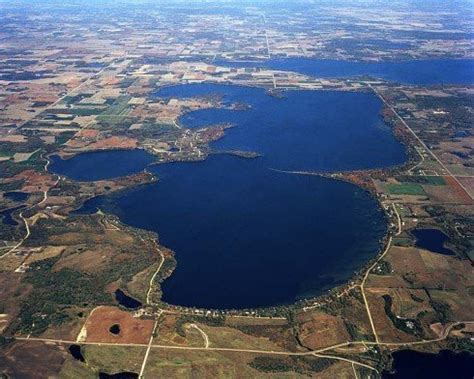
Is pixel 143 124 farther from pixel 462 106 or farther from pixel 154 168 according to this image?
pixel 462 106

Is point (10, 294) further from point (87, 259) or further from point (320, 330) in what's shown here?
point (320, 330)

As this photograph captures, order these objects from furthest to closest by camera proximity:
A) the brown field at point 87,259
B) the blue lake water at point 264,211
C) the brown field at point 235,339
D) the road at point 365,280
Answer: the brown field at point 87,259 < the blue lake water at point 264,211 < the road at point 365,280 < the brown field at point 235,339

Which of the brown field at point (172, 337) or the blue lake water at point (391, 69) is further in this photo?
the blue lake water at point (391, 69)

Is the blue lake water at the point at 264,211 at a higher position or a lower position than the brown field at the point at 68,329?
lower

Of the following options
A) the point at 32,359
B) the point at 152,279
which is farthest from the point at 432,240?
the point at 32,359

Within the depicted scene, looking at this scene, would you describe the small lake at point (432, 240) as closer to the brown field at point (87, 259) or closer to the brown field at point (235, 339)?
the brown field at point (235, 339)

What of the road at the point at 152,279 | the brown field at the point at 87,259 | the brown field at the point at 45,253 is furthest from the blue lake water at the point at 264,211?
the brown field at the point at 45,253
